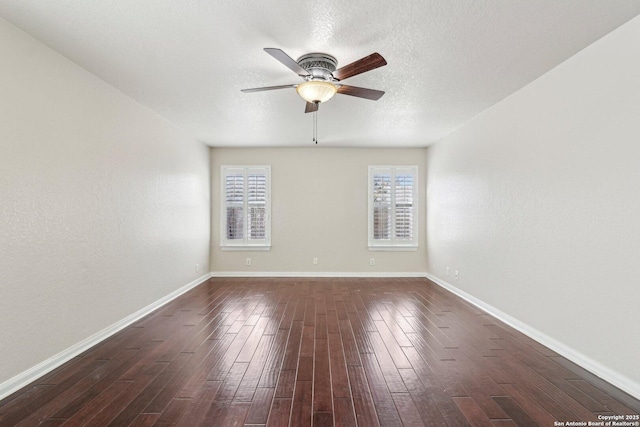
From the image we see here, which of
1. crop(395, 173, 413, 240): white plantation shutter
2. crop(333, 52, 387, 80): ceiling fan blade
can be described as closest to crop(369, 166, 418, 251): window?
crop(395, 173, 413, 240): white plantation shutter

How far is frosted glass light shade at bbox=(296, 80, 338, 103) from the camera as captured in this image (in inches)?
107

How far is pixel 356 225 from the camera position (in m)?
6.55

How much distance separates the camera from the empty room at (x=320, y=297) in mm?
2178

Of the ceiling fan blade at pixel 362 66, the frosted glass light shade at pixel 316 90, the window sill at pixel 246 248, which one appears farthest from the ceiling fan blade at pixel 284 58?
the window sill at pixel 246 248

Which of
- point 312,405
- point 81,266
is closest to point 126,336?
point 81,266

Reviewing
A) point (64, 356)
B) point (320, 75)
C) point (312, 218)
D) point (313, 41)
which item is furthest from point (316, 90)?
point (312, 218)

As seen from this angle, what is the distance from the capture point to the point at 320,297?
4.89 m

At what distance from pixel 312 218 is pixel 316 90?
12.9 feet

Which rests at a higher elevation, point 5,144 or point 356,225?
point 5,144

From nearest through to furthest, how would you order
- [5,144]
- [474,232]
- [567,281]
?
[5,144] → [567,281] → [474,232]

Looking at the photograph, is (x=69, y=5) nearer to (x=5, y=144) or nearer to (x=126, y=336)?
(x=5, y=144)

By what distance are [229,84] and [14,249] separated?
2267 mm

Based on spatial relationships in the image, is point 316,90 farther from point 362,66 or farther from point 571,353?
point 571,353

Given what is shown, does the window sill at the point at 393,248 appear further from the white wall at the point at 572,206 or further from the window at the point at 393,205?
the white wall at the point at 572,206
